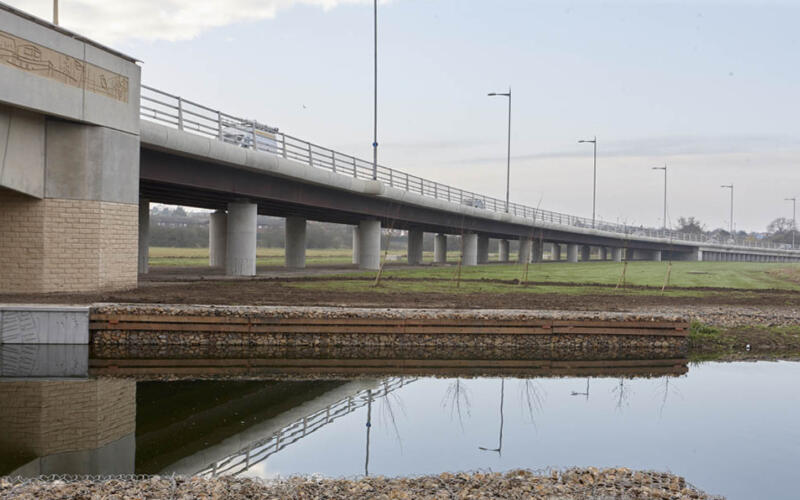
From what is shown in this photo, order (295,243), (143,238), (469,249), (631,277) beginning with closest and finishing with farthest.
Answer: (143,238) < (631,277) < (295,243) < (469,249)

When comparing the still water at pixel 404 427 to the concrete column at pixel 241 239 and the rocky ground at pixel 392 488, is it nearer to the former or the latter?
the rocky ground at pixel 392 488

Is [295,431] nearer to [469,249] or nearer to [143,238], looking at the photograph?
[143,238]

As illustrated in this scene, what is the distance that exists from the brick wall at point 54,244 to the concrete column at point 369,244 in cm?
3090

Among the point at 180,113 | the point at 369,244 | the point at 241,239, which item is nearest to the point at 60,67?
the point at 180,113

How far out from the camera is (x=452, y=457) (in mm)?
10906

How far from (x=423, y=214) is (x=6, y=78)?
41.9 meters

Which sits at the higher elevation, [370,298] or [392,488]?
[370,298]

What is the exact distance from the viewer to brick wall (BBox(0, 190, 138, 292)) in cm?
2414

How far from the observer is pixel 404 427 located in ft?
41.7

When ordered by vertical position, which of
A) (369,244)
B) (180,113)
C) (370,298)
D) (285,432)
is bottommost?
(285,432)

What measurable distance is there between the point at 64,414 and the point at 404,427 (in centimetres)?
583

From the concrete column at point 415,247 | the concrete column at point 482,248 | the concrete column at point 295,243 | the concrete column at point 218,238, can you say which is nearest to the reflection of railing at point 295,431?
the concrete column at point 295,243

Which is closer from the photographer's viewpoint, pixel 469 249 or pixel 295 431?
pixel 295 431

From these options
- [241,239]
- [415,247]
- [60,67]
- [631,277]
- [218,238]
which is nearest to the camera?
[60,67]
